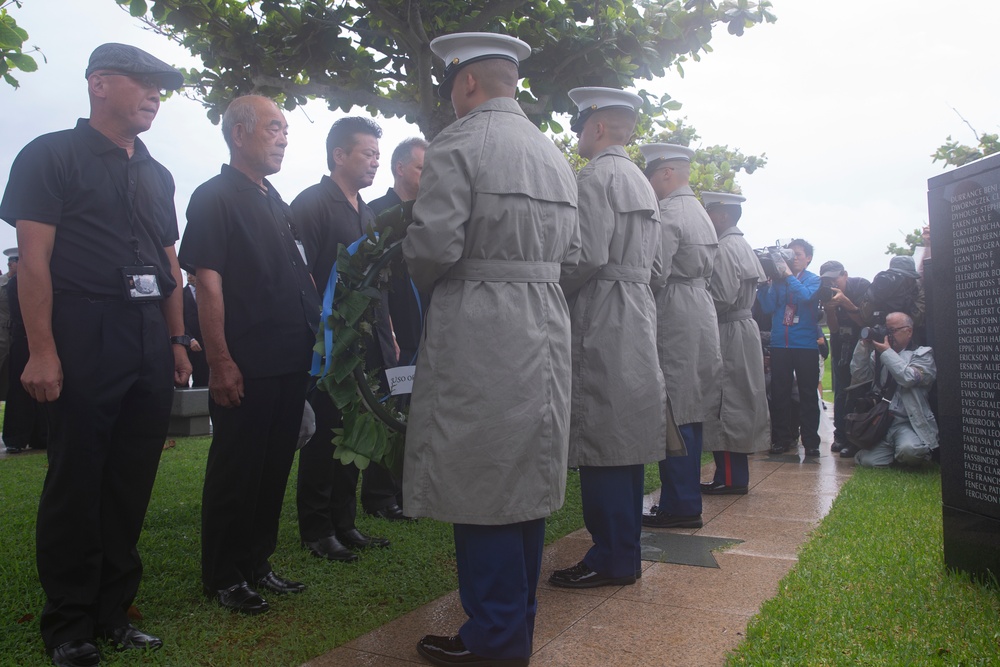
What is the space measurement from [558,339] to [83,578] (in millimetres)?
1978

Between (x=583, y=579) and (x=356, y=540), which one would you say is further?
(x=356, y=540)

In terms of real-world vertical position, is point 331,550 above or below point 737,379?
below

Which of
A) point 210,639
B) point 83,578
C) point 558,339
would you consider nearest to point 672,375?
point 558,339

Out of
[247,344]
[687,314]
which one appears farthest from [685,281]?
[247,344]

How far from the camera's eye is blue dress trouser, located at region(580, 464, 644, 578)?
13.0 feet

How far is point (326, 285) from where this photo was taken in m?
4.43

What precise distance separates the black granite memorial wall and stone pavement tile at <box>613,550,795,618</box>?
34.7 inches

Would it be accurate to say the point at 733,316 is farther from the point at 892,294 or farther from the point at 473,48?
the point at 473,48

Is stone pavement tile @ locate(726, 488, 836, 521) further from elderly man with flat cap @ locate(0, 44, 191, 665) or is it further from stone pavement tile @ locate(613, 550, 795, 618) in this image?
elderly man with flat cap @ locate(0, 44, 191, 665)

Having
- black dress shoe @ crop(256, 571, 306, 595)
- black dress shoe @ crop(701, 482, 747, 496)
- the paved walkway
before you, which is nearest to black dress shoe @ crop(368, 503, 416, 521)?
the paved walkway

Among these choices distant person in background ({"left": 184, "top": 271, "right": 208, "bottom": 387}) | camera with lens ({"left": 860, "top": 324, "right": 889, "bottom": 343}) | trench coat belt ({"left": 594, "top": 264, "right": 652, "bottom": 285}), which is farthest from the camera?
distant person in background ({"left": 184, "top": 271, "right": 208, "bottom": 387})

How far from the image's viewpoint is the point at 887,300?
8000mm

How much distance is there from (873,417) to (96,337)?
22.2ft

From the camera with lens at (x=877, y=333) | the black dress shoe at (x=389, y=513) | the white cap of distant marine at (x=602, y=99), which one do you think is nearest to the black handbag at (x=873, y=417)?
the camera with lens at (x=877, y=333)
